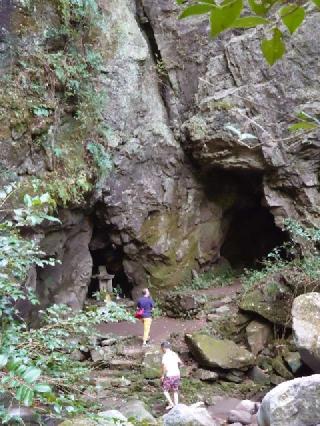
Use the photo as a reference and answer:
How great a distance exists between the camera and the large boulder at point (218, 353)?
7.22 metres

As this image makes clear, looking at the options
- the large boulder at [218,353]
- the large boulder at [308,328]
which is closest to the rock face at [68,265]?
the large boulder at [218,353]

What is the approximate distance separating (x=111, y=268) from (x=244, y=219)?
4396mm

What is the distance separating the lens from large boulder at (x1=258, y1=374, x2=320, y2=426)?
442 centimetres

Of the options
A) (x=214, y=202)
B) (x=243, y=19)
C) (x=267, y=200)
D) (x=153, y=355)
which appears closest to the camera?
(x=243, y=19)

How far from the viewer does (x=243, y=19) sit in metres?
0.74

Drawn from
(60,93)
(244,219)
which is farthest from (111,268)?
(60,93)

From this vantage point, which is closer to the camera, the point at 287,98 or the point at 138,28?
the point at 287,98

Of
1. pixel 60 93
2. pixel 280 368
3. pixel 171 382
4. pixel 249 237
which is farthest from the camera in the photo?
pixel 249 237

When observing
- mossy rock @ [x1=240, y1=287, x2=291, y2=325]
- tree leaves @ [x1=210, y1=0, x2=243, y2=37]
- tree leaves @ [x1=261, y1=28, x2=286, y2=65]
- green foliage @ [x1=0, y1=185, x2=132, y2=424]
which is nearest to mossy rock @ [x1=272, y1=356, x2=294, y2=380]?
mossy rock @ [x1=240, y1=287, x2=291, y2=325]

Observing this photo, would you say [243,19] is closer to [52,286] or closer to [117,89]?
[52,286]

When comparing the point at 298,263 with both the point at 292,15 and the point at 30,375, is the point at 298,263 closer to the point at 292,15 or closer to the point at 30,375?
the point at 30,375

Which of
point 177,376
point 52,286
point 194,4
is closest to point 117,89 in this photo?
point 52,286

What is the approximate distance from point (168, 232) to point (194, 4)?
10.4 metres

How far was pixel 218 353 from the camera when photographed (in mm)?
7340
